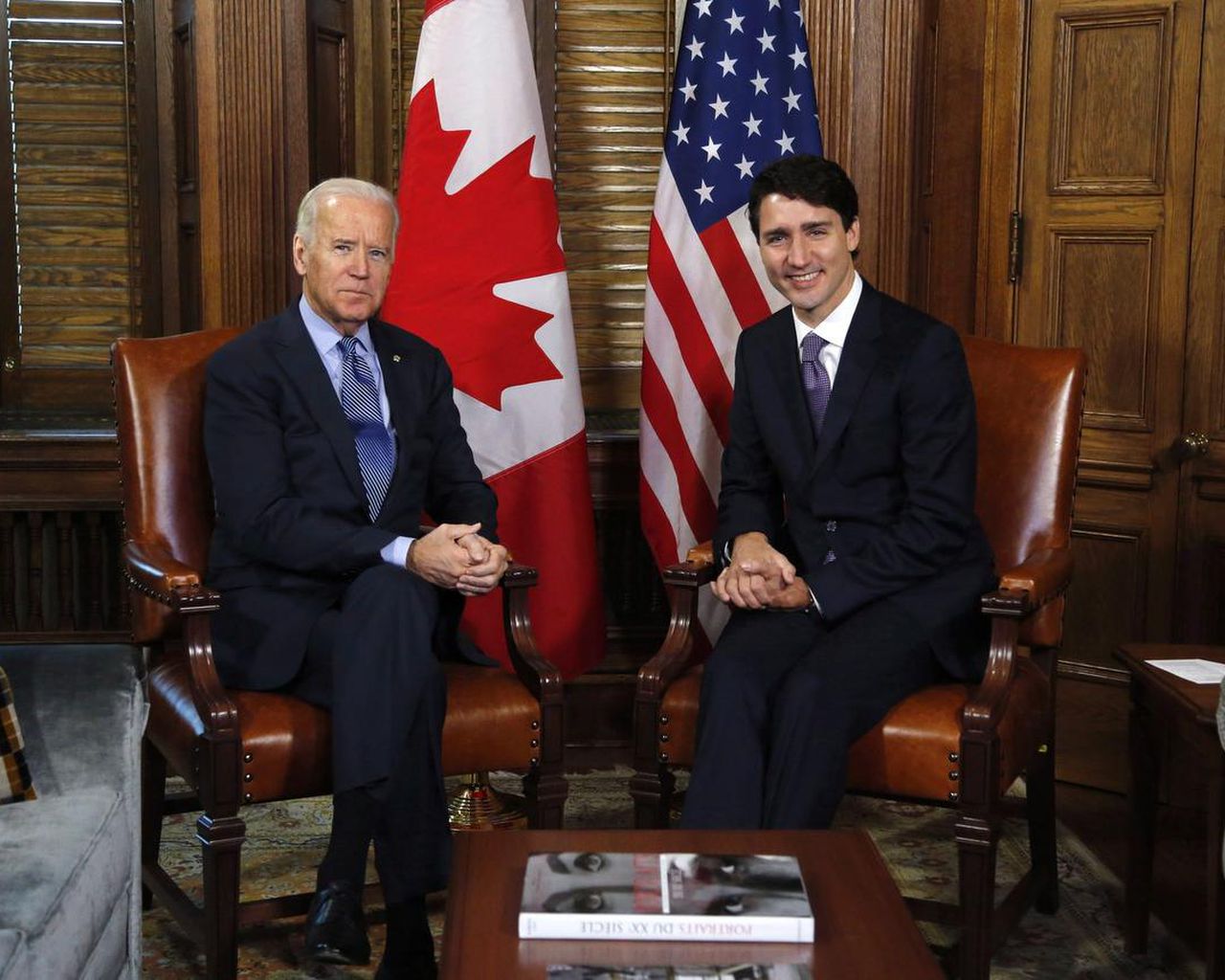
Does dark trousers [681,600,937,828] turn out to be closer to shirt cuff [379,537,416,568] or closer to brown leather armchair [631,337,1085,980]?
brown leather armchair [631,337,1085,980]

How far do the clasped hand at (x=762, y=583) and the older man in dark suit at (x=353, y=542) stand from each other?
1.43 feet

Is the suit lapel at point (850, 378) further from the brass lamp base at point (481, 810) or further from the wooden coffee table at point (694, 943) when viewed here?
the brass lamp base at point (481, 810)

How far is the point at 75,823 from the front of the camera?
75.0 inches

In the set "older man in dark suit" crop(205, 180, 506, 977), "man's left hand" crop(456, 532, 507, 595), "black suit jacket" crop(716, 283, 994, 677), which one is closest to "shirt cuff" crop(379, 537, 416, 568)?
"older man in dark suit" crop(205, 180, 506, 977)

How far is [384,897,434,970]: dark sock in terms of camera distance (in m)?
2.57

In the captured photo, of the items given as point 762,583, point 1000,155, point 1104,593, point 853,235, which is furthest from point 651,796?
point 1000,155

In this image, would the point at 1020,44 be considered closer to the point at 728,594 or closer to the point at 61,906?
the point at 728,594

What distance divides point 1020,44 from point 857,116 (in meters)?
0.45

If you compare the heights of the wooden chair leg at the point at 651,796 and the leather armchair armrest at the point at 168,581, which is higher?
the leather armchair armrest at the point at 168,581

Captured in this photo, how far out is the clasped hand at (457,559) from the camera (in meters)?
2.69

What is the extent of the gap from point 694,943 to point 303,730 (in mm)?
1069

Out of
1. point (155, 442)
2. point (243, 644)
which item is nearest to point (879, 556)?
point (243, 644)

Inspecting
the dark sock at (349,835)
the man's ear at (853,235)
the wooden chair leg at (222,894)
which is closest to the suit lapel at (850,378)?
the man's ear at (853,235)

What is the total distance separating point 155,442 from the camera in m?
2.95
